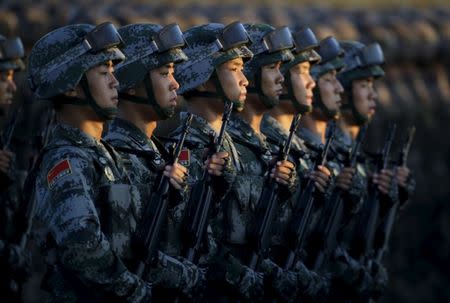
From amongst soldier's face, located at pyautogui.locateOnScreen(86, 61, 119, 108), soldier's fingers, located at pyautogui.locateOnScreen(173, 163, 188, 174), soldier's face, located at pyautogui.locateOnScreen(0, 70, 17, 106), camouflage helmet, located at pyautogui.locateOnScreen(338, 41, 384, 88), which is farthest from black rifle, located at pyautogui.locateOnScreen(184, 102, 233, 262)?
camouflage helmet, located at pyautogui.locateOnScreen(338, 41, 384, 88)

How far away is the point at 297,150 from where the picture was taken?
73.7 feet

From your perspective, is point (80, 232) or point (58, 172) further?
point (58, 172)

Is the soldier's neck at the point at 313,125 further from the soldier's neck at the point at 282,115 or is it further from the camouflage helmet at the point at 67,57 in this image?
the camouflage helmet at the point at 67,57

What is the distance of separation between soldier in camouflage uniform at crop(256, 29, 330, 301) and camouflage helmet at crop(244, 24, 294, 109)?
22.9 inches

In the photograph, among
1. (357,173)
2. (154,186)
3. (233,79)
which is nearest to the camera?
(154,186)

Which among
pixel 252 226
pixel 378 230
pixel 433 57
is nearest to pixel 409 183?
pixel 378 230

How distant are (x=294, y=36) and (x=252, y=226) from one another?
286 cm

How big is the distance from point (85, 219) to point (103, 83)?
4.12ft

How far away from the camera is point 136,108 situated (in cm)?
2000

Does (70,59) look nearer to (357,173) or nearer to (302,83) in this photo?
(302,83)

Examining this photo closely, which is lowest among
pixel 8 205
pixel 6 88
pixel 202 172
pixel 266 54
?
pixel 8 205

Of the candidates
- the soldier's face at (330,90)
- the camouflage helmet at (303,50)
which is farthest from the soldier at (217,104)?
the soldier's face at (330,90)

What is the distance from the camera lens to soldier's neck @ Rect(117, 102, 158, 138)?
19.9 m

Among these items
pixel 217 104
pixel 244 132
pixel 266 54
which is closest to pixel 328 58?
pixel 266 54
